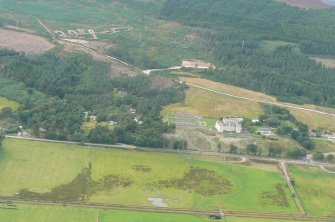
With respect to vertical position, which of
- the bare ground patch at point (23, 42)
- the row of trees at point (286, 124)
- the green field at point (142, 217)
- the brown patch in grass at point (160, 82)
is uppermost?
the bare ground patch at point (23, 42)

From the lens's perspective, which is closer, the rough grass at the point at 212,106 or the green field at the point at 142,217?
the green field at the point at 142,217

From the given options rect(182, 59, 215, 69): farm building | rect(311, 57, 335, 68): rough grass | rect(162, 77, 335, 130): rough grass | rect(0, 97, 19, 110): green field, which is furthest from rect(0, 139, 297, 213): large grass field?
rect(311, 57, 335, 68): rough grass

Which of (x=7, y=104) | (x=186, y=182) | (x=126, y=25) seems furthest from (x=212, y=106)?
(x=126, y=25)

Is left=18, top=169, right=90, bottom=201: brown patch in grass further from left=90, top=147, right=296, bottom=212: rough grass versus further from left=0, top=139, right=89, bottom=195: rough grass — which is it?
left=90, top=147, right=296, bottom=212: rough grass

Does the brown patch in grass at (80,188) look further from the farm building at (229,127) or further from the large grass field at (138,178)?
the farm building at (229,127)

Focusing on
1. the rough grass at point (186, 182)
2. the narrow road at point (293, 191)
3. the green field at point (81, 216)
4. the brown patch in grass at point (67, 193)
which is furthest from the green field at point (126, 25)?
the green field at point (81, 216)

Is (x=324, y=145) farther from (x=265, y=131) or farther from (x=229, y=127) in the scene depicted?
(x=229, y=127)

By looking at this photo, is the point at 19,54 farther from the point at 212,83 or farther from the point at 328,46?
the point at 328,46
